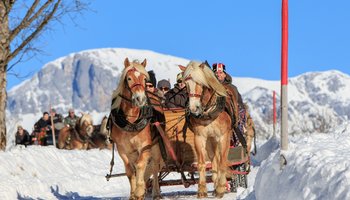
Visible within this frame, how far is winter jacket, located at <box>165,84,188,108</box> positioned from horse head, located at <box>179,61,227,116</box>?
1.90 metres

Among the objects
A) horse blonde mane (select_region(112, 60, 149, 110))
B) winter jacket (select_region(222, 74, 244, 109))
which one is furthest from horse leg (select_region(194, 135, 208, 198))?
winter jacket (select_region(222, 74, 244, 109))

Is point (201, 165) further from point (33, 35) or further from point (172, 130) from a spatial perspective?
point (33, 35)

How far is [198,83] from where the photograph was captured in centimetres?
1101

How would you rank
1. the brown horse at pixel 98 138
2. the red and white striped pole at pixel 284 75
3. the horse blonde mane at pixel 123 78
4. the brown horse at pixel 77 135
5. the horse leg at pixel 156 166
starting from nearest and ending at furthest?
1. the red and white striped pole at pixel 284 75
2. the horse blonde mane at pixel 123 78
3. the horse leg at pixel 156 166
4. the brown horse at pixel 77 135
5. the brown horse at pixel 98 138

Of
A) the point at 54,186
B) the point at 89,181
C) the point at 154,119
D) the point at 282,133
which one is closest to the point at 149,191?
the point at 154,119

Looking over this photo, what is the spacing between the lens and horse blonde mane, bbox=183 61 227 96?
1108 cm

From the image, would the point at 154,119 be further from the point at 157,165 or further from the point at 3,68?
the point at 3,68

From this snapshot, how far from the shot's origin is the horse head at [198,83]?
10.8 metres

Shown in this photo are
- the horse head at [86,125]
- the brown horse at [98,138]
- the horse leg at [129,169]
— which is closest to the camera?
the horse leg at [129,169]

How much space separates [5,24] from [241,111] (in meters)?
7.32

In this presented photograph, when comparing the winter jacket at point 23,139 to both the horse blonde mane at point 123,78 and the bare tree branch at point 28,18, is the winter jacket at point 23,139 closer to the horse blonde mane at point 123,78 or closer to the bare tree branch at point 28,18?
the bare tree branch at point 28,18

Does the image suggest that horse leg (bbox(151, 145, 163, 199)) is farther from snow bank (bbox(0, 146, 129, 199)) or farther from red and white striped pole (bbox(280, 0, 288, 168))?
snow bank (bbox(0, 146, 129, 199))

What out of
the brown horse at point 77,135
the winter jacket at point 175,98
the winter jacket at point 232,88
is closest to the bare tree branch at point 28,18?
the winter jacket at point 175,98

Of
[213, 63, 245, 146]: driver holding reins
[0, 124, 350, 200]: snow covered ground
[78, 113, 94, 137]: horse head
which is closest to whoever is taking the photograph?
[0, 124, 350, 200]: snow covered ground
